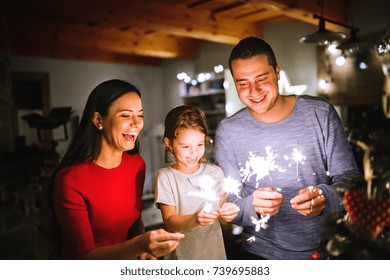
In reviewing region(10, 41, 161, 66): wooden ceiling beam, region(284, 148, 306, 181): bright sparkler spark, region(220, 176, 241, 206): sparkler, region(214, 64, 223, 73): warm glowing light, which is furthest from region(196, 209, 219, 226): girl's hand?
region(10, 41, 161, 66): wooden ceiling beam

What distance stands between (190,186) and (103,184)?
328 mm

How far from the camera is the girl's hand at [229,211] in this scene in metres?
1.36

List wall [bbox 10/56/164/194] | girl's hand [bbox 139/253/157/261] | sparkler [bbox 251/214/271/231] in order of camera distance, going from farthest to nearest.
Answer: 1. wall [bbox 10/56/164/194]
2. girl's hand [bbox 139/253/157/261]
3. sparkler [bbox 251/214/271/231]

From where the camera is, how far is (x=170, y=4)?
3.04 metres

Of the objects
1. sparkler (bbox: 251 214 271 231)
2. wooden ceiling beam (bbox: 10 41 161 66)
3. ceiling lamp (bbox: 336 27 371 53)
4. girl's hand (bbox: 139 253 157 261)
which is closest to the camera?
sparkler (bbox: 251 214 271 231)

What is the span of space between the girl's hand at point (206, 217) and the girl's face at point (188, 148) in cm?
17

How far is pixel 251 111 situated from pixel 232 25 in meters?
0.67

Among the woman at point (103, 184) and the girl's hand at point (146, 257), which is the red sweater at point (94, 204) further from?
the girl's hand at point (146, 257)

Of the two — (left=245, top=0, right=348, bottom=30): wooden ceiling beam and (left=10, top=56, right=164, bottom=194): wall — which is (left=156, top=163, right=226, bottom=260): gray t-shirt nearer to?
(left=10, top=56, right=164, bottom=194): wall

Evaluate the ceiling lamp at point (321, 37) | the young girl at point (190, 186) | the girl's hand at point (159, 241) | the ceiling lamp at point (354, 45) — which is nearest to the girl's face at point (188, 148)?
the young girl at point (190, 186)

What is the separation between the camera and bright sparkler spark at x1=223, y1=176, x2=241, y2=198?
55.8 inches

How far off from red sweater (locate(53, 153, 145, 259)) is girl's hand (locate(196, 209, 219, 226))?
0.93ft
